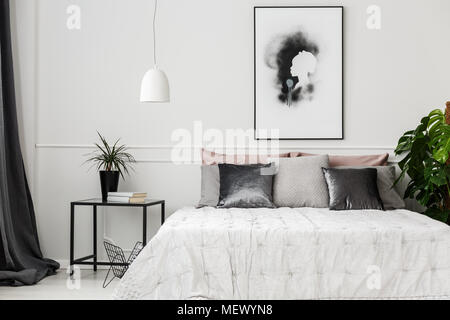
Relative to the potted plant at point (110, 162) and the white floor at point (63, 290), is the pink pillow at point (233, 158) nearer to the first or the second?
the potted plant at point (110, 162)

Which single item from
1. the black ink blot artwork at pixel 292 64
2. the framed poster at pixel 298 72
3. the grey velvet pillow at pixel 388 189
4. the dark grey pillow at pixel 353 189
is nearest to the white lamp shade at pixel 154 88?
the framed poster at pixel 298 72

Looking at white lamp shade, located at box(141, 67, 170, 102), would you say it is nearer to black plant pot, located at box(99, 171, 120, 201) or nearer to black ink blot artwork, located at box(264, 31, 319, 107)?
black plant pot, located at box(99, 171, 120, 201)

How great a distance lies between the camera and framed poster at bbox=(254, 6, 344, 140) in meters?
4.75

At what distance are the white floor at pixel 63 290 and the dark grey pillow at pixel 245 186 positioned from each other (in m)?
1.10

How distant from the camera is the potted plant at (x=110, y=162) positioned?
4547mm

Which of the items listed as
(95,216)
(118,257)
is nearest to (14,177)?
(95,216)

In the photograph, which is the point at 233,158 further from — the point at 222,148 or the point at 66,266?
the point at 66,266

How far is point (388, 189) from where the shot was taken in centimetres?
438

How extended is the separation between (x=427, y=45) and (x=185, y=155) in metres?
2.30

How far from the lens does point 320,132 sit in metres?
4.76

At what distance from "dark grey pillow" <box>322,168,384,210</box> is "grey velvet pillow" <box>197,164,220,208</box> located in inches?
34.8

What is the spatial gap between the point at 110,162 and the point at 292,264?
6.63ft

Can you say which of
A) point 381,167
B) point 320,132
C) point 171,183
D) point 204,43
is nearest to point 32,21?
point 204,43
